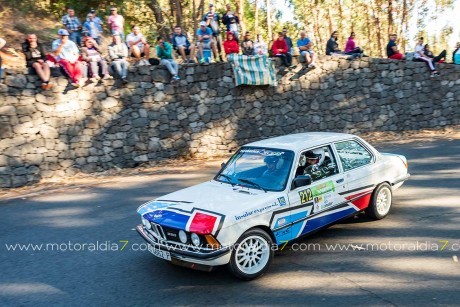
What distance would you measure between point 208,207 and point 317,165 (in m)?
1.84

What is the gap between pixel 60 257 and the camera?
6516mm

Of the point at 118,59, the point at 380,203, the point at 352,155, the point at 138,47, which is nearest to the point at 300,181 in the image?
the point at 352,155

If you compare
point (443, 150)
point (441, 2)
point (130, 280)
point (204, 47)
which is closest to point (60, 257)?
point (130, 280)

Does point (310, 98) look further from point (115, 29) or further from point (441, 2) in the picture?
point (441, 2)

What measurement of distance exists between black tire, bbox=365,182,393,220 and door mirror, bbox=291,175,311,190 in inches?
67.0

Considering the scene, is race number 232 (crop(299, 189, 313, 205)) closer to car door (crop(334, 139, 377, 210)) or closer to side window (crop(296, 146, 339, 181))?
side window (crop(296, 146, 339, 181))

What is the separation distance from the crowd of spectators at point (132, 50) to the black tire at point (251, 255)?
28.0 feet

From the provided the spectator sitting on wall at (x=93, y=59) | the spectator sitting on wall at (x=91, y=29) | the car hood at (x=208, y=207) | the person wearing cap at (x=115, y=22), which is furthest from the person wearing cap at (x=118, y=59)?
the car hood at (x=208, y=207)

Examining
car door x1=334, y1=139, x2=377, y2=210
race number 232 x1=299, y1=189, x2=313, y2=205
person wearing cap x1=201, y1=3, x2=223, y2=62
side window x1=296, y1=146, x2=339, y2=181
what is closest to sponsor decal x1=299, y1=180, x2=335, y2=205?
race number 232 x1=299, y1=189, x2=313, y2=205

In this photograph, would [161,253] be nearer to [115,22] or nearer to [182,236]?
[182,236]

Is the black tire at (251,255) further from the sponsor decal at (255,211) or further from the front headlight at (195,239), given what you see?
the front headlight at (195,239)

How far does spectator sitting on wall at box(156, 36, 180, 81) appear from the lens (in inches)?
535

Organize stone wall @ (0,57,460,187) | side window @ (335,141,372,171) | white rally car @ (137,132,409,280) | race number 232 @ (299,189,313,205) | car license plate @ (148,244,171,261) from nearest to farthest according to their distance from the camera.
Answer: white rally car @ (137,132,409,280) < car license plate @ (148,244,171,261) < race number 232 @ (299,189,313,205) < side window @ (335,141,372,171) < stone wall @ (0,57,460,187)

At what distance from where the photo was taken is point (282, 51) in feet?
52.3
